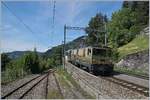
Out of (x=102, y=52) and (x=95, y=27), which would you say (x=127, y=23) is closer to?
(x=95, y=27)

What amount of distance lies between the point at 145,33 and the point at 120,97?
5883 cm

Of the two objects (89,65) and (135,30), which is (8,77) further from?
(135,30)

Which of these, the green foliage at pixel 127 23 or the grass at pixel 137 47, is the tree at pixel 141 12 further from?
the grass at pixel 137 47

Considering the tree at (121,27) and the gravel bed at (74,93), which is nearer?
the gravel bed at (74,93)

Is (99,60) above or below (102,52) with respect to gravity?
below

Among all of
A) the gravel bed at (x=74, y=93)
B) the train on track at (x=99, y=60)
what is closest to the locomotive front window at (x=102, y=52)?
the train on track at (x=99, y=60)

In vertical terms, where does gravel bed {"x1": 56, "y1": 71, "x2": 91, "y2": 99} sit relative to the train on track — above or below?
below

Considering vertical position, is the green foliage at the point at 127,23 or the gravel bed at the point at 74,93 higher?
the green foliage at the point at 127,23

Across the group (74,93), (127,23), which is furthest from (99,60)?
(127,23)

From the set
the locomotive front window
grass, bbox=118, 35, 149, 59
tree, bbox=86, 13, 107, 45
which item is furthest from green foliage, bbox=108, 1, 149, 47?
the locomotive front window

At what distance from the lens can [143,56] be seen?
1604 inches

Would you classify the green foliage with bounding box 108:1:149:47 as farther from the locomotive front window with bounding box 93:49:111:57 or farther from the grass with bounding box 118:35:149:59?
the locomotive front window with bounding box 93:49:111:57

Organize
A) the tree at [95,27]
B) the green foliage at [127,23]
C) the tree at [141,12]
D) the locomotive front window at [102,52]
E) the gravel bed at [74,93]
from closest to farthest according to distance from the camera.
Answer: the gravel bed at [74,93] < the locomotive front window at [102,52] < the green foliage at [127,23] < the tree at [141,12] < the tree at [95,27]

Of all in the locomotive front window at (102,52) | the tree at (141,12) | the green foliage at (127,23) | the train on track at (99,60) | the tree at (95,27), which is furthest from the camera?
the tree at (95,27)
